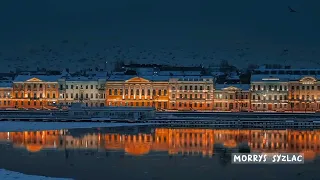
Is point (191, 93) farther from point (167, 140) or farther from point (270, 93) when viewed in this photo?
point (167, 140)

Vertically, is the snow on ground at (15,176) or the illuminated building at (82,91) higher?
the illuminated building at (82,91)

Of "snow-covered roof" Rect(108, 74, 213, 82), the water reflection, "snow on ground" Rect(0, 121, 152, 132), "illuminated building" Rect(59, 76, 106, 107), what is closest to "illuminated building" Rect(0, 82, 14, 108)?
"illuminated building" Rect(59, 76, 106, 107)

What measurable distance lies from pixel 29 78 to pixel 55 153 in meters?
67.7

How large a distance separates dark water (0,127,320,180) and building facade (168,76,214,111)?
38.4 meters

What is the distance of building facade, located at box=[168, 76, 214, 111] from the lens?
367ft

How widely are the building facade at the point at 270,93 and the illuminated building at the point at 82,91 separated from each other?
2379 centimetres

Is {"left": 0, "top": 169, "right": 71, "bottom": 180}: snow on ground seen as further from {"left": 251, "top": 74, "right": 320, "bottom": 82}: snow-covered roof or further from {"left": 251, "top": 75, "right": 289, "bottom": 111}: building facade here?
{"left": 251, "top": 74, "right": 320, "bottom": 82}: snow-covered roof

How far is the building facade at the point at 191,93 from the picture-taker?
112 m

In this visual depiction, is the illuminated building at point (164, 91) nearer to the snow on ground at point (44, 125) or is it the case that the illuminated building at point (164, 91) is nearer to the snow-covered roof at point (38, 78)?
the snow-covered roof at point (38, 78)

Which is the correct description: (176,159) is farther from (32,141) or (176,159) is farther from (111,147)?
(32,141)

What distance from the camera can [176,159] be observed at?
155ft

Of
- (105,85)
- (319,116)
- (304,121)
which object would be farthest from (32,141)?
(105,85)

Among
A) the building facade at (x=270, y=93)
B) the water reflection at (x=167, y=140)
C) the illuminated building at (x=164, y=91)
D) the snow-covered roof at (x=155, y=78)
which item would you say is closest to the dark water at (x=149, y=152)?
the water reflection at (x=167, y=140)

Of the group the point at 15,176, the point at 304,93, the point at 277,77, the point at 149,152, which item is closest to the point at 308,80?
the point at 304,93
